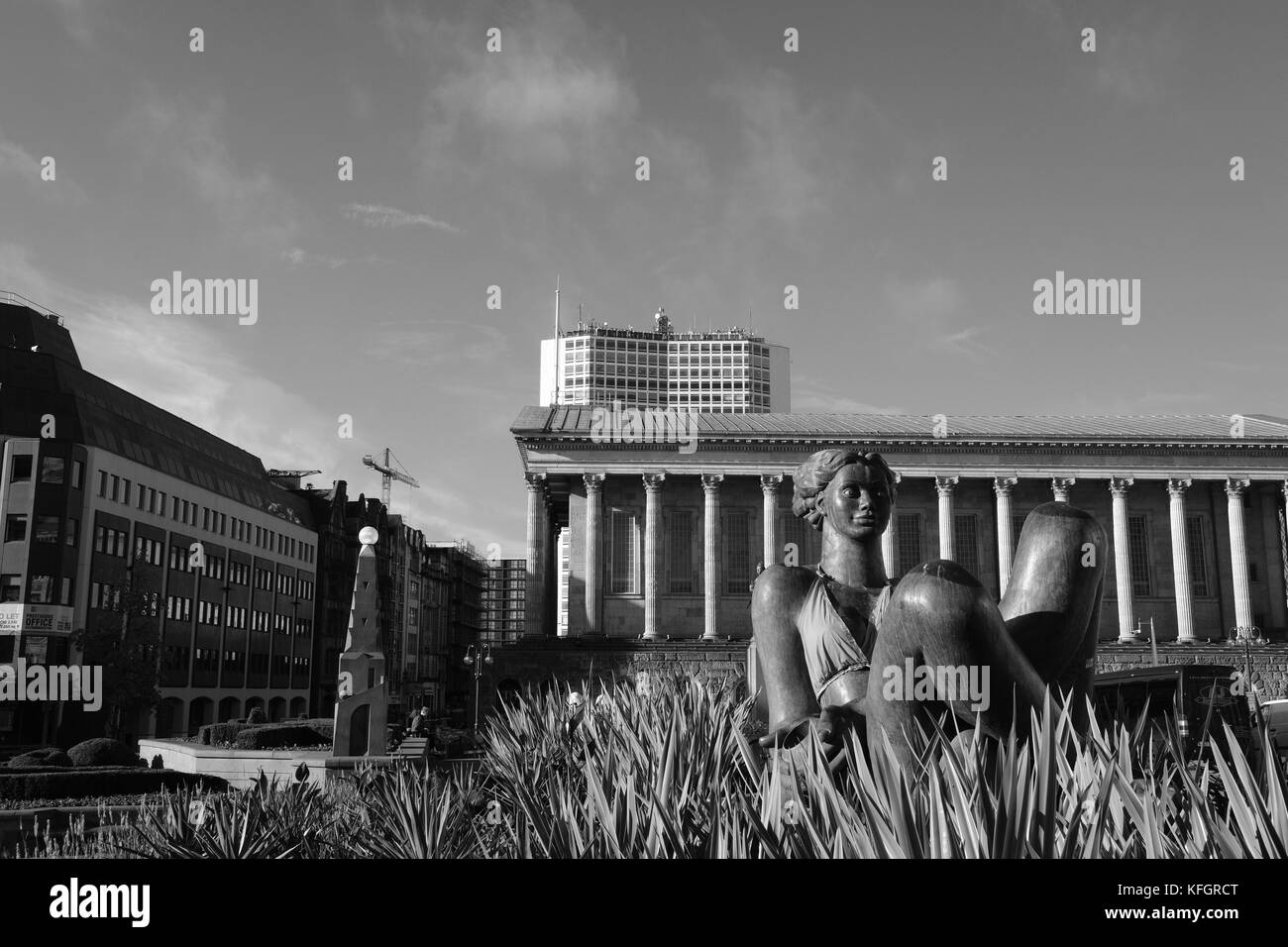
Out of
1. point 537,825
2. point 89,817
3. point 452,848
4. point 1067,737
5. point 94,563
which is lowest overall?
point 89,817

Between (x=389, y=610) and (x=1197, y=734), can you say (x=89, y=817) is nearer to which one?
(x=1197, y=734)

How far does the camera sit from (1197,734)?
28.0 meters

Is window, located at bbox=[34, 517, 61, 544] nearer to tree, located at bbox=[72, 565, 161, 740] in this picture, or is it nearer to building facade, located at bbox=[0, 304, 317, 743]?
building facade, located at bbox=[0, 304, 317, 743]

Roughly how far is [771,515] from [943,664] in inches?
2452

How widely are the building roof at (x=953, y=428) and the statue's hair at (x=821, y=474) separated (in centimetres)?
5960

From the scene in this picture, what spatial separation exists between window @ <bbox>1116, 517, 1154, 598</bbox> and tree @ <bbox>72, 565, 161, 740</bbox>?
2368 inches

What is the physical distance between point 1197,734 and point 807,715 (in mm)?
26384

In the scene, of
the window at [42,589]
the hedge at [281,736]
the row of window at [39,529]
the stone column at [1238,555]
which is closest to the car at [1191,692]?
the hedge at [281,736]

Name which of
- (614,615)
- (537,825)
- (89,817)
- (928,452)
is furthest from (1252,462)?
(537,825)

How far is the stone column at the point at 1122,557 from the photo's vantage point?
6550 cm

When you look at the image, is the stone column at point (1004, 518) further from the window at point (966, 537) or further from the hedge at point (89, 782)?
the hedge at point (89, 782)

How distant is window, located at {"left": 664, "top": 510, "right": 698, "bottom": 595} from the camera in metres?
69.6

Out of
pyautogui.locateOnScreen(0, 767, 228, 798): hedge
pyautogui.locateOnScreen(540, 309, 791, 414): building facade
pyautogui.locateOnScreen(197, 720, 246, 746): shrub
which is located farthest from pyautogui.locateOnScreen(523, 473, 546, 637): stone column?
pyautogui.locateOnScreen(540, 309, 791, 414): building facade

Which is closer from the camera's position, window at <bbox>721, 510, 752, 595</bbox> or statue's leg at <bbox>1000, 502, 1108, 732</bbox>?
statue's leg at <bbox>1000, 502, 1108, 732</bbox>
